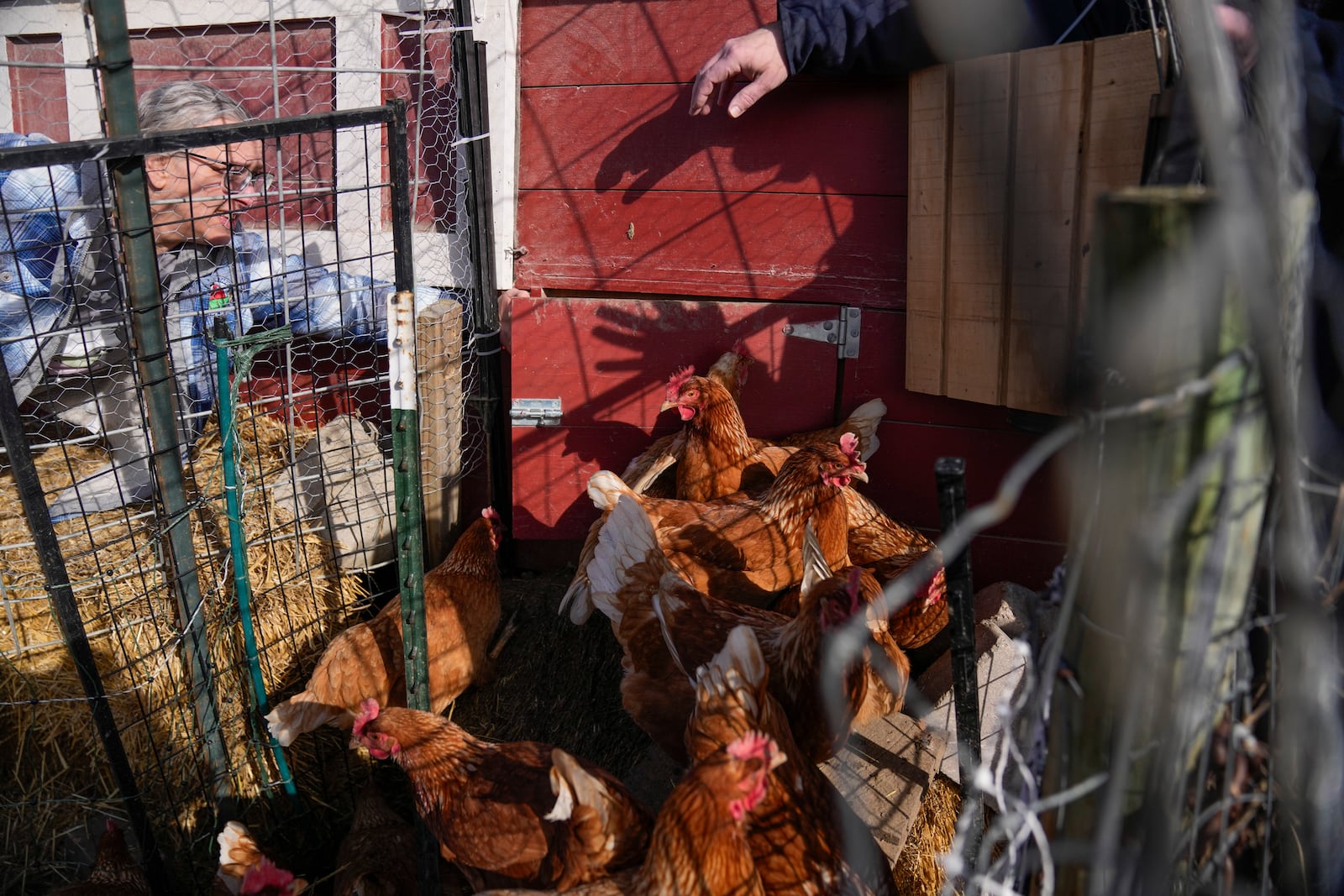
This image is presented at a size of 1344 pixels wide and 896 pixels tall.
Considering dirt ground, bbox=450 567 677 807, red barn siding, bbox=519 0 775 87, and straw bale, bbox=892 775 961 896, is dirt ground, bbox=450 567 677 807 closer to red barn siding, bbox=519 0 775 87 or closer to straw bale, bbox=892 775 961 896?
straw bale, bbox=892 775 961 896

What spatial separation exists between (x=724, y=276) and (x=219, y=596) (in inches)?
77.2

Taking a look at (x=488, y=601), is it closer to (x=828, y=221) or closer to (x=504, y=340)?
(x=504, y=340)

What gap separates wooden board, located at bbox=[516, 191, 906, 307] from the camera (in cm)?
304

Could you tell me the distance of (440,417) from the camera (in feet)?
10.7

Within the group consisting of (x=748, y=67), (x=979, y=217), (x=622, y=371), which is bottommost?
(x=622, y=371)

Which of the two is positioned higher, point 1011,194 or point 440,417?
point 1011,194

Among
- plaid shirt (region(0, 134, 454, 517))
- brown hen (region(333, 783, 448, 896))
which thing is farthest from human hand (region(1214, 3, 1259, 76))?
brown hen (region(333, 783, 448, 896))

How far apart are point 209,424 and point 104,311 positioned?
0.62m

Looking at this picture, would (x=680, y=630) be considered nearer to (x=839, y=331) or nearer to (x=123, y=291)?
(x=839, y=331)

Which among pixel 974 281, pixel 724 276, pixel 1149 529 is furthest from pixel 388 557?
pixel 1149 529

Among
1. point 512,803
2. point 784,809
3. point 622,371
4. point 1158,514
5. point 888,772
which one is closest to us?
point 1158,514

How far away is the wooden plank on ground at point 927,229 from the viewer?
2742 mm

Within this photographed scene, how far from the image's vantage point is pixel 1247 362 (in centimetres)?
78

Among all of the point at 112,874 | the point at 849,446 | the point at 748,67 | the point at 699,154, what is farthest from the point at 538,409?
the point at 112,874
